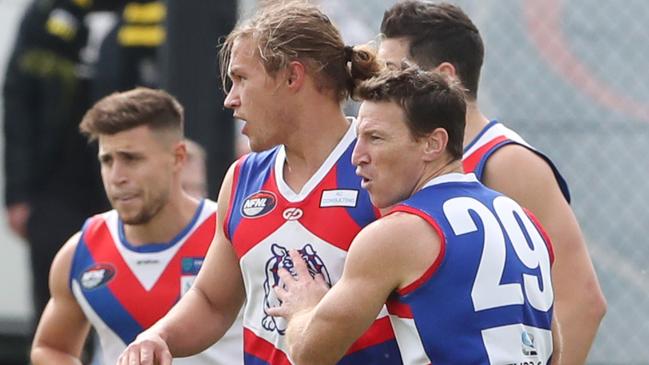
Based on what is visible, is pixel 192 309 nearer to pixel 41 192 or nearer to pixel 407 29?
pixel 407 29

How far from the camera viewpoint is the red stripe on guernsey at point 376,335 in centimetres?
453

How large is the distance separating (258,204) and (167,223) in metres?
1.37

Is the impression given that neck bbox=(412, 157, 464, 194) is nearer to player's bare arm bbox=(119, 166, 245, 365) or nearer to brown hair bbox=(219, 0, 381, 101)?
brown hair bbox=(219, 0, 381, 101)

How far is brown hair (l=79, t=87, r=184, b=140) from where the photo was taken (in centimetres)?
599

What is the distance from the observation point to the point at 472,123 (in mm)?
5145

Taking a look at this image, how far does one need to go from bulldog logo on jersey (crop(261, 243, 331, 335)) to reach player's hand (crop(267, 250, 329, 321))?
43mm

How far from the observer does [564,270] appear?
5.13 meters

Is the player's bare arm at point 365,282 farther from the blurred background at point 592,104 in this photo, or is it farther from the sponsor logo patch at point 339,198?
the blurred background at point 592,104

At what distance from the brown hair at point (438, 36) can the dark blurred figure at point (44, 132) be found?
4.15 metres

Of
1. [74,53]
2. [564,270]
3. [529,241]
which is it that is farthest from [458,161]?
[74,53]

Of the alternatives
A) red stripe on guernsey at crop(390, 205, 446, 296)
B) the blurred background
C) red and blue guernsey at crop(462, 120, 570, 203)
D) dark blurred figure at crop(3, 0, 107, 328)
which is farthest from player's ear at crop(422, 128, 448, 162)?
dark blurred figure at crop(3, 0, 107, 328)

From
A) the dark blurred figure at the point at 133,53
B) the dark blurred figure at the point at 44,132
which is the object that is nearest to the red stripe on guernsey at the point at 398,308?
the dark blurred figure at the point at 133,53

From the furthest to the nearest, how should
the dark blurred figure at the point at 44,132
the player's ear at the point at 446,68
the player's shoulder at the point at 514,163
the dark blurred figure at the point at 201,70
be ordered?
the dark blurred figure at the point at 44,132 < the dark blurred figure at the point at 201,70 < the player's ear at the point at 446,68 < the player's shoulder at the point at 514,163

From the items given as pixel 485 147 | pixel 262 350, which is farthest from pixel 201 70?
pixel 262 350
